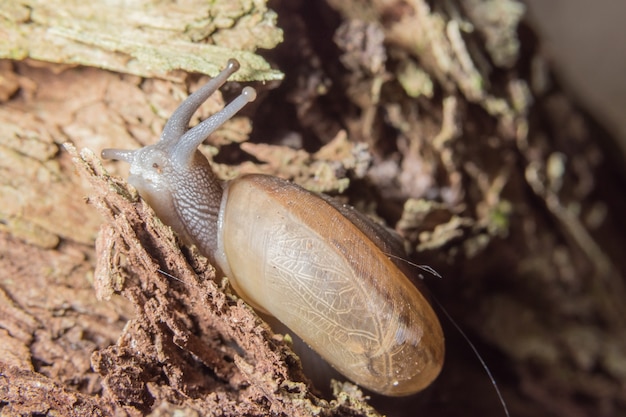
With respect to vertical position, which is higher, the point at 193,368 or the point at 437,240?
the point at 437,240

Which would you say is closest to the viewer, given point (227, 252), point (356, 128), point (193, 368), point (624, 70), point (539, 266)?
point (193, 368)

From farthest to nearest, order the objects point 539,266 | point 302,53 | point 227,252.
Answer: point 539,266, point 302,53, point 227,252

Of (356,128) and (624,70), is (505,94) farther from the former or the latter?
(624,70)

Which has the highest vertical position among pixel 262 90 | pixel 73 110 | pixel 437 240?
pixel 262 90

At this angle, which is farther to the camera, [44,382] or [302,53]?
[302,53]

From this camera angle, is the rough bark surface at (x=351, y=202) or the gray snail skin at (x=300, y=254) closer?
the rough bark surface at (x=351, y=202)

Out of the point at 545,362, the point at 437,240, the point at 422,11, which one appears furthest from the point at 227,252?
the point at 545,362
